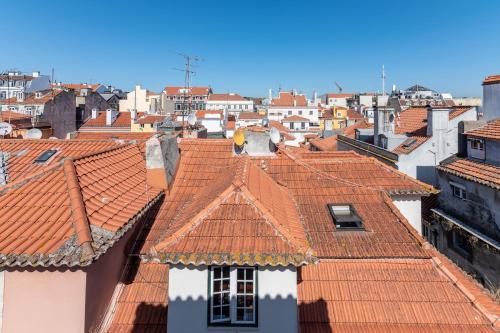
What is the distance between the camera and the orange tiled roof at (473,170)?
14.5m

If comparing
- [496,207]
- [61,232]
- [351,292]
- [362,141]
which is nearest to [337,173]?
[351,292]

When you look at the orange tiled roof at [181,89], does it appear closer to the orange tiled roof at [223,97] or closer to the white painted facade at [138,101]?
the orange tiled roof at [223,97]

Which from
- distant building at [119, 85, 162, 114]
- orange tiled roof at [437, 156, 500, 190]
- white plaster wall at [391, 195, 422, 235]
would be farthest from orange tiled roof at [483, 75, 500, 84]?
distant building at [119, 85, 162, 114]

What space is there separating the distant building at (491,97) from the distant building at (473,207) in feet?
3.24

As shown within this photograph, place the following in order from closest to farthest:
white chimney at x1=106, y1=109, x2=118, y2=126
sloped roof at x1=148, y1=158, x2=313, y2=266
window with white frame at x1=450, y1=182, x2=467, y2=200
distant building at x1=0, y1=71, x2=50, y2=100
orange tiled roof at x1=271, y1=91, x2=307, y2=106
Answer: sloped roof at x1=148, y1=158, x2=313, y2=266 < window with white frame at x1=450, y1=182, x2=467, y2=200 < white chimney at x1=106, y1=109, x2=118, y2=126 < distant building at x1=0, y1=71, x2=50, y2=100 < orange tiled roof at x1=271, y1=91, x2=307, y2=106

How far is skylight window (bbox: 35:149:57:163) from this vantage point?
10201mm

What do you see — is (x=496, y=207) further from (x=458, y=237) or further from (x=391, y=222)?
(x=391, y=222)

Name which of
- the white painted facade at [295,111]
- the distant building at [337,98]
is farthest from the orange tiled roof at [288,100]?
the distant building at [337,98]

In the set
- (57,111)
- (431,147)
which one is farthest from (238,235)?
(57,111)

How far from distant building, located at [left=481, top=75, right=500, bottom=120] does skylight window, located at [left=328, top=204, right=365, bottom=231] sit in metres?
12.6

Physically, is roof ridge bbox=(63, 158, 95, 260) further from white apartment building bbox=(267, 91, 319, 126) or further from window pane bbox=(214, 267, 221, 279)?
white apartment building bbox=(267, 91, 319, 126)

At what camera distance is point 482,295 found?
757 centimetres

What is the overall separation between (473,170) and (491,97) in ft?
15.3

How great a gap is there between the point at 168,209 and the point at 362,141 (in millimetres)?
19453
